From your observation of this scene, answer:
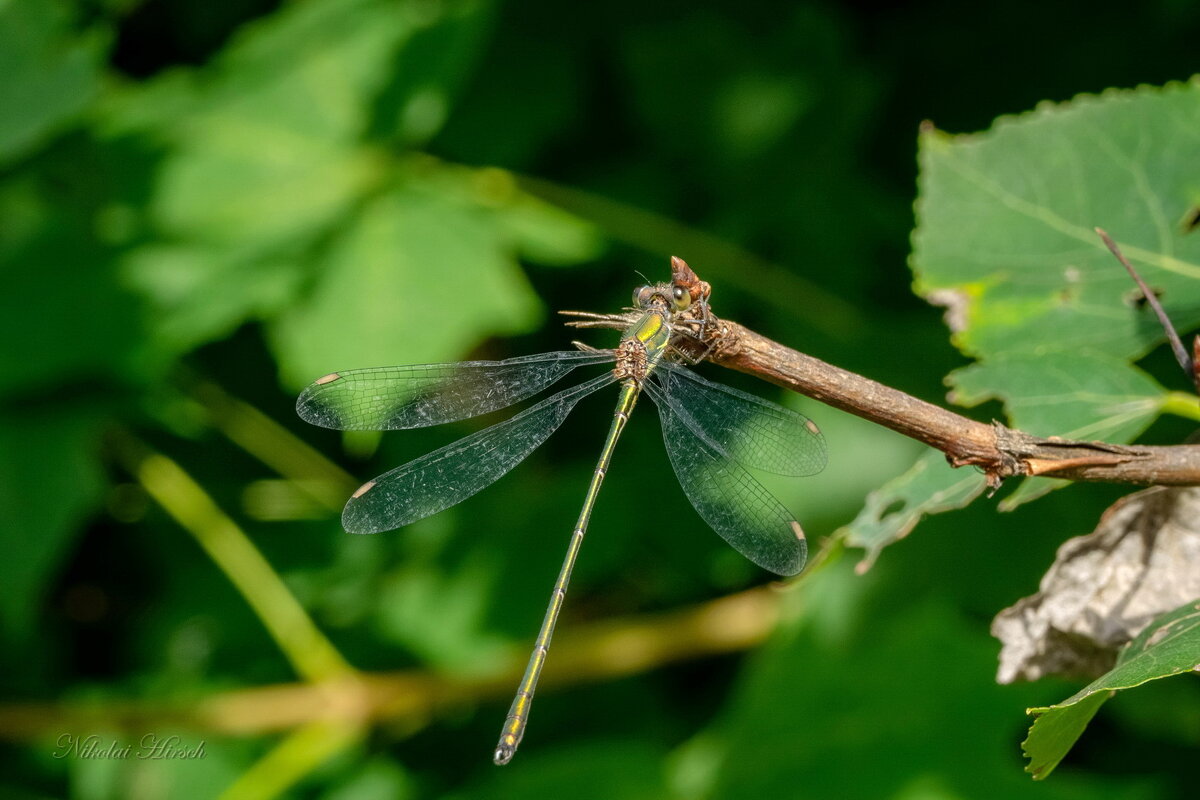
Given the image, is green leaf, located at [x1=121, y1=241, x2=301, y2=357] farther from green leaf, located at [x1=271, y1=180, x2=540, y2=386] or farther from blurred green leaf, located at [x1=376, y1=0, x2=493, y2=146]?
blurred green leaf, located at [x1=376, y1=0, x2=493, y2=146]

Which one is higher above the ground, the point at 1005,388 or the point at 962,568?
the point at 1005,388

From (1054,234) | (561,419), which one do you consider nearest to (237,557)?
(561,419)

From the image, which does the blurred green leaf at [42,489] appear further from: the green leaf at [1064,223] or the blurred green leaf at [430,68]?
the green leaf at [1064,223]

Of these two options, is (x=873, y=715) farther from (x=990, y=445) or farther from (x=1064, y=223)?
(x=990, y=445)

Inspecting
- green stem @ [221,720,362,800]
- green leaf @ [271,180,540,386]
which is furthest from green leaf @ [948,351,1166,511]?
green stem @ [221,720,362,800]

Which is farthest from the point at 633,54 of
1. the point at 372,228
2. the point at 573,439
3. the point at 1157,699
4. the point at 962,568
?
the point at 1157,699

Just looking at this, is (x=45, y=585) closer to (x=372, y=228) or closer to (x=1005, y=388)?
(x=372, y=228)
